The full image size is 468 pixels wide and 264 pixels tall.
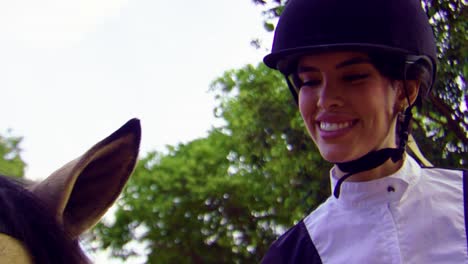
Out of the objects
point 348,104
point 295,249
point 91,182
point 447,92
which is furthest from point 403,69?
point 447,92

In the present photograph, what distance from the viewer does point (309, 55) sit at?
2.38m

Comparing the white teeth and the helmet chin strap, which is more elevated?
the white teeth

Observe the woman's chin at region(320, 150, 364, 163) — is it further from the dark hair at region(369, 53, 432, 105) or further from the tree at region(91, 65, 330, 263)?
the tree at region(91, 65, 330, 263)

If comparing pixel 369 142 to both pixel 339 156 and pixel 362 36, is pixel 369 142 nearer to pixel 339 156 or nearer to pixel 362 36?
pixel 339 156

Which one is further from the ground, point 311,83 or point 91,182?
point 311,83

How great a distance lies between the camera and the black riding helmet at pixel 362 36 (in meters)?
2.30

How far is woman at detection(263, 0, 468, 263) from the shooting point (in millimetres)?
2129

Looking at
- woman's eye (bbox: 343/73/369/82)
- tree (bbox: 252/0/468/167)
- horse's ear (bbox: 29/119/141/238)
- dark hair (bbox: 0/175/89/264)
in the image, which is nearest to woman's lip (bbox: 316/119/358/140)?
woman's eye (bbox: 343/73/369/82)

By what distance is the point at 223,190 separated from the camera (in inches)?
678

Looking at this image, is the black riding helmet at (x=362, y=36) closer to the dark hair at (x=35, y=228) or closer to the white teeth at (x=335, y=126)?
the white teeth at (x=335, y=126)

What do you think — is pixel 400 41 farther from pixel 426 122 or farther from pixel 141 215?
pixel 141 215

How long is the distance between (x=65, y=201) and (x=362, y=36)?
1.13 metres

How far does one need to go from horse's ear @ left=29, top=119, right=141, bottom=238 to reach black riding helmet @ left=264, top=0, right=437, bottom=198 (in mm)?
742

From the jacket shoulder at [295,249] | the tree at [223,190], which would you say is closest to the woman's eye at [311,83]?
the jacket shoulder at [295,249]
